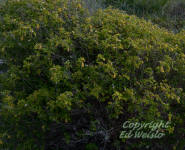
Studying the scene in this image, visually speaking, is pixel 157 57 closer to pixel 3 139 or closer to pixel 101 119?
pixel 101 119

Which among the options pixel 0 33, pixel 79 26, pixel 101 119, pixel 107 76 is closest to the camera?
pixel 107 76

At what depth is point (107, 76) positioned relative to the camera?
262 centimetres

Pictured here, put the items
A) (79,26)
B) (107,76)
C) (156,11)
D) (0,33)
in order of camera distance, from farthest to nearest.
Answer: (156,11), (0,33), (79,26), (107,76)

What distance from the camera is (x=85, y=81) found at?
2.67 m

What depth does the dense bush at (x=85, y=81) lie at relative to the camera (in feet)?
8.61

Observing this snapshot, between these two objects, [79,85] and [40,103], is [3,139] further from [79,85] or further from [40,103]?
[79,85]

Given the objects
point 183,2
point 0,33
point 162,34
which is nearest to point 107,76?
point 162,34

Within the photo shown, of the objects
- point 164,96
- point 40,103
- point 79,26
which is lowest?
point 40,103

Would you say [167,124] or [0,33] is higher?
[0,33]

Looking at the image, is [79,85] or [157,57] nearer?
[79,85]

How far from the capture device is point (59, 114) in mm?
2631

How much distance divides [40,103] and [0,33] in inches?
50.0

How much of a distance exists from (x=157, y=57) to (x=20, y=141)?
2038mm

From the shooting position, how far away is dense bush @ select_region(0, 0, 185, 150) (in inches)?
103
